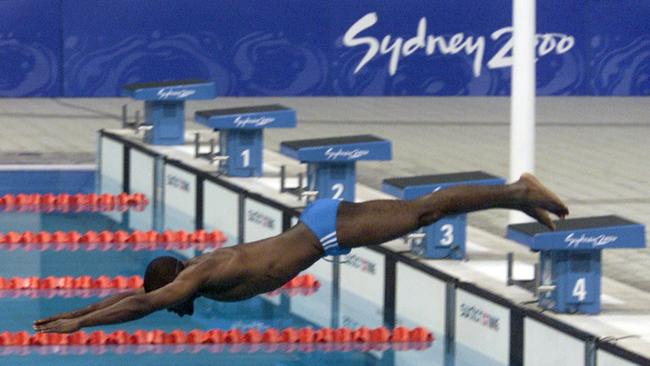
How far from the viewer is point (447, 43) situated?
20.4 metres

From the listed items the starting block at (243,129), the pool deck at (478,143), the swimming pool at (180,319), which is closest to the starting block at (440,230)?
the pool deck at (478,143)

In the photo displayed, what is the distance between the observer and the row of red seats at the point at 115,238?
1314cm

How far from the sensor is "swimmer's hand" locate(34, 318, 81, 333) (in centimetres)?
708

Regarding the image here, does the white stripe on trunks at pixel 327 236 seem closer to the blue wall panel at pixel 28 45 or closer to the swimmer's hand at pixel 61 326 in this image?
the swimmer's hand at pixel 61 326

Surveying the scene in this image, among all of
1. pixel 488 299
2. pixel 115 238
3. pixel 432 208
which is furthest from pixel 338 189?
pixel 432 208

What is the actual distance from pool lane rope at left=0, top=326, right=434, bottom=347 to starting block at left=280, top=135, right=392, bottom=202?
1845 mm

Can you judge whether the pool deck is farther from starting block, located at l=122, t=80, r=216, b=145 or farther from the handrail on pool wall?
starting block, located at l=122, t=80, r=216, b=145

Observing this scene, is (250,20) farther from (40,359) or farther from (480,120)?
(40,359)

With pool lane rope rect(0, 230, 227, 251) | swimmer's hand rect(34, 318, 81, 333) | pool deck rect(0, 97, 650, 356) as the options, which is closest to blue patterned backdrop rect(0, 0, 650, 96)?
pool deck rect(0, 97, 650, 356)

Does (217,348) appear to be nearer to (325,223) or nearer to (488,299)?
(488,299)

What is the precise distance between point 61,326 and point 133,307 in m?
0.40

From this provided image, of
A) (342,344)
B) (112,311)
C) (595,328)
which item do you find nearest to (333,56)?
(342,344)

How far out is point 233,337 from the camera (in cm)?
1023

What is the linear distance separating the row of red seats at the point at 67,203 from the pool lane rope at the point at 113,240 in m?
1.23
